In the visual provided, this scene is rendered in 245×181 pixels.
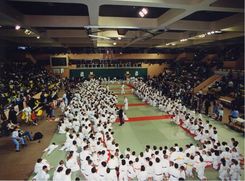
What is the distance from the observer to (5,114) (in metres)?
12.6

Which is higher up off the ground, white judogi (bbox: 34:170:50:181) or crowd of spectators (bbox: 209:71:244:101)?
crowd of spectators (bbox: 209:71:244:101)

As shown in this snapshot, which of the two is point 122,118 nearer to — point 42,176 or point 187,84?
point 42,176

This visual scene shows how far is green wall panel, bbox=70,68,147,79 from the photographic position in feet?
112

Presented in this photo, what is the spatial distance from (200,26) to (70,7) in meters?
6.79

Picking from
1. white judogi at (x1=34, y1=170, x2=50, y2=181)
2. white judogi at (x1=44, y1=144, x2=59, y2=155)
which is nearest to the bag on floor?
white judogi at (x1=44, y1=144, x2=59, y2=155)

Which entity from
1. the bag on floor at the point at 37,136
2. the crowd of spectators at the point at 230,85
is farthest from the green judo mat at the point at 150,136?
the crowd of spectators at the point at 230,85

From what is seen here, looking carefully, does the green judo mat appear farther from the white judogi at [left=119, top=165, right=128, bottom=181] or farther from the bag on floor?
the white judogi at [left=119, top=165, right=128, bottom=181]

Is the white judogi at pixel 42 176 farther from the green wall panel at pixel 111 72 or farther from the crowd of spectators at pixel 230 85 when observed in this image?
the green wall panel at pixel 111 72

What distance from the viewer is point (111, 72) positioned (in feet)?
115

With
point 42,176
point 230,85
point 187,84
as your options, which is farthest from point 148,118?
point 187,84

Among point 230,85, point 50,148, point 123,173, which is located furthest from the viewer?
point 230,85

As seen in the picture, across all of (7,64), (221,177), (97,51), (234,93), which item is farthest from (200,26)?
(97,51)

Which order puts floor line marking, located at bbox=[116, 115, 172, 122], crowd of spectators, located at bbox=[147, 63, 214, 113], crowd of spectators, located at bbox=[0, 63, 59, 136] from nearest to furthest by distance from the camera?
1. crowd of spectators, located at bbox=[0, 63, 59, 136]
2. floor line marking, located at bbox=[116, 115, 172, 122]
3. crowd of spectators, located at bbox=[147, 63, 214, 113]

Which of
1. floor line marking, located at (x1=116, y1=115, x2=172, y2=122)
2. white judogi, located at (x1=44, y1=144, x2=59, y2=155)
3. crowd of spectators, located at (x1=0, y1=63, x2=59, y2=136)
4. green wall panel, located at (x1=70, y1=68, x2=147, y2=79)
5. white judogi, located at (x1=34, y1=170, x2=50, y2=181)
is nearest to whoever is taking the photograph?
white judogi, located at (x1=34, y1=170, x2=50, y2=181)
